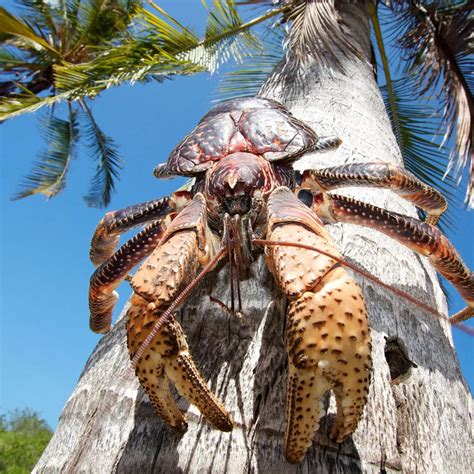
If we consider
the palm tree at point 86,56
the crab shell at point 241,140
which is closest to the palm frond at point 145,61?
the palm tree at point 86,56

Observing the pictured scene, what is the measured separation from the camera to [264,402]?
1.14m

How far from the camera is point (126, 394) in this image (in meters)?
1.29

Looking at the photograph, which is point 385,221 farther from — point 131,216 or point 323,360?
point 131,216

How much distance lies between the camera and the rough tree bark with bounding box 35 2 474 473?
1061 millimetres

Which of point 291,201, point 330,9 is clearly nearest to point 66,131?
point 330,9

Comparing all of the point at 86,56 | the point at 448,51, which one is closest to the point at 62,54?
the point at 86,56

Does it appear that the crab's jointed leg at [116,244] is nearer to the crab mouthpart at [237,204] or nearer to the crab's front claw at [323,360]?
the crab mouthpart at [237,204]

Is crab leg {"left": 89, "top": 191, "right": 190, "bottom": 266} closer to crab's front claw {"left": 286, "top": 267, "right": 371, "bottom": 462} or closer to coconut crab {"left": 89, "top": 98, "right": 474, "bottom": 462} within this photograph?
coconut crab {"left": 89, "top": 98, "right": 474, "bottom": 462}

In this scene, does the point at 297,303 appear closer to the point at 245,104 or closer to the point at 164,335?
the point at 164,335

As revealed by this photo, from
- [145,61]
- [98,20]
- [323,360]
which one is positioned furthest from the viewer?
[98,20]

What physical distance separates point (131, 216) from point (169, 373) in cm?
102

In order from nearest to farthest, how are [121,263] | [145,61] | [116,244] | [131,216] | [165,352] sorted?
1. [165,352]
2. [121,263]
3. [131,216]
4. [116,244]
5. [145,61]

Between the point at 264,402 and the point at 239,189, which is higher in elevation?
the point at 239,189

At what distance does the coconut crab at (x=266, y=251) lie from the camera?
0.96m
